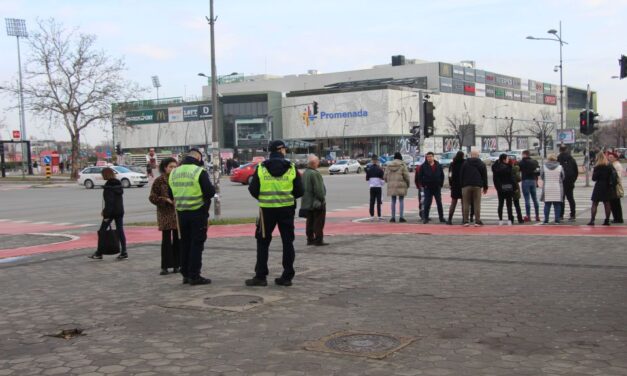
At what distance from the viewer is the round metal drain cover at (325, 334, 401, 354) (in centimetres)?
540

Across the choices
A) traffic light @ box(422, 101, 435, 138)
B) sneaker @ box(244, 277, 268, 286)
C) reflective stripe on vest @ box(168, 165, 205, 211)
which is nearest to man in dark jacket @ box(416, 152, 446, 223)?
traffic light @ box(422, 101, 435, 138)

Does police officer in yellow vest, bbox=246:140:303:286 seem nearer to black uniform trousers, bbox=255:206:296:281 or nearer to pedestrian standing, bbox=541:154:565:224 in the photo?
black uniform trousers, bbox=255:206:296:281

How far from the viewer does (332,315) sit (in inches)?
261

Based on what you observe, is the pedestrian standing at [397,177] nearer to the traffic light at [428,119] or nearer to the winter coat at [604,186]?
the traffic light at [428,119]

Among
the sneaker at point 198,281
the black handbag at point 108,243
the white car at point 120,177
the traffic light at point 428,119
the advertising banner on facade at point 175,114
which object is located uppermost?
the advertising banner on facade at point 175,114

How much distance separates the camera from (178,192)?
8391 mm

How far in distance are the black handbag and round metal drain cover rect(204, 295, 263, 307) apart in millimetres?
3918

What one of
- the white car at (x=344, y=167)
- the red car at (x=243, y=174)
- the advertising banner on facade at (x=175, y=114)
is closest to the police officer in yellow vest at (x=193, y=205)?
the red car at (x=243, y=174)

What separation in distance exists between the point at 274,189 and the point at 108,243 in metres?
4.17

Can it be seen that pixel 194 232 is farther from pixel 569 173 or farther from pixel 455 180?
pixel 569 173

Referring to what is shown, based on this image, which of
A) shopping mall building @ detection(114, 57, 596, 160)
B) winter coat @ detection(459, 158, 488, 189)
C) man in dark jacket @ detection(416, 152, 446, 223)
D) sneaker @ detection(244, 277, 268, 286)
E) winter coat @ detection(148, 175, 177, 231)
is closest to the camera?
sneaker @ detection(244, 277, 268, 286)

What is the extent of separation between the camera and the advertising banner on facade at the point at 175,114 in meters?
121

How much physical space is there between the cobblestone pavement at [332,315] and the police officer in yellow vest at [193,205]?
37cm

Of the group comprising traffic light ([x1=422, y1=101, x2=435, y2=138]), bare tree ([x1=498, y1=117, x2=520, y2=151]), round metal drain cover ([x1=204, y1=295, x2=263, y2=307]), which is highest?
bare tree ([x1=498, y1=117, x2=520, y2=151])
